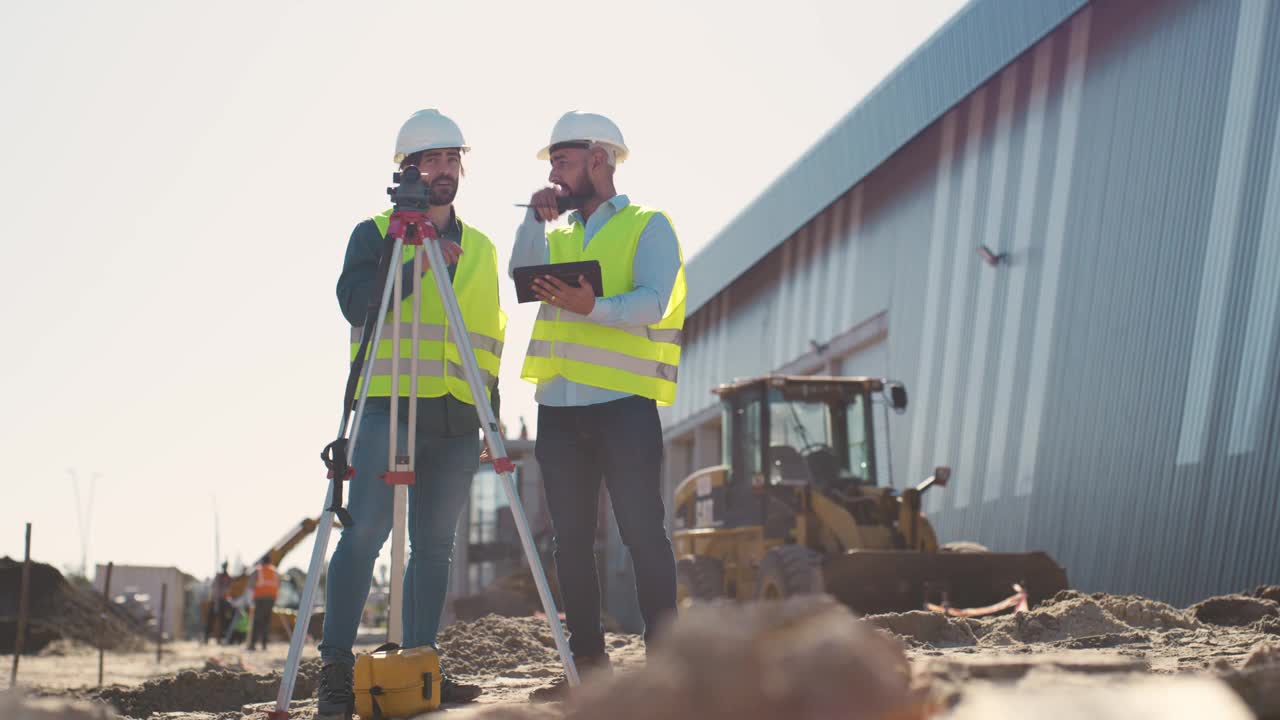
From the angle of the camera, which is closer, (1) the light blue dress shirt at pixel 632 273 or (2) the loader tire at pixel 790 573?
(1) the light blue dress shirt at pixel 632 273

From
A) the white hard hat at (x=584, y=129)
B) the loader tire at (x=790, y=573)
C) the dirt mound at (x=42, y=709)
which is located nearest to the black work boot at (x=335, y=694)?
the white hard hat at (x=584, y=129)

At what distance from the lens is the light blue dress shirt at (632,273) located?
14.1 ft

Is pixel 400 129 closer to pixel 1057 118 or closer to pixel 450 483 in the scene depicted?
pixel 450 483

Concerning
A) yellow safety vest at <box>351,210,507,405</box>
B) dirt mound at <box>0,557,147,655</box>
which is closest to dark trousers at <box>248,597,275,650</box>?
dirt mound at <box>0,557,147,655</box>

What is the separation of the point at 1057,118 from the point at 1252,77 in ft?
10.1

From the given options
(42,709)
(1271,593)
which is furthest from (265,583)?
(42,709)

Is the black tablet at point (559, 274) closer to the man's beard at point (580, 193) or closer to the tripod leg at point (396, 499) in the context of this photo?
the tripod leg at point (396, 499)

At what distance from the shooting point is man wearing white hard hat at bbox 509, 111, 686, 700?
427 cm

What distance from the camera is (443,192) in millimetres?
4680

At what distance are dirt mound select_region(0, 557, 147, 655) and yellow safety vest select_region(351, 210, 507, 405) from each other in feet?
56.3

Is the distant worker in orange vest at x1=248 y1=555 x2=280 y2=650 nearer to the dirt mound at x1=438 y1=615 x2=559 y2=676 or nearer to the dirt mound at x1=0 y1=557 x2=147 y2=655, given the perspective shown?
the dirt mound at x1=0 y1=557 x2=147 y2=655

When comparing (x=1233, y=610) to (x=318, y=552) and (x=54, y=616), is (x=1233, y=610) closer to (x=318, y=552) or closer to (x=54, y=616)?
(x=318, y=552)

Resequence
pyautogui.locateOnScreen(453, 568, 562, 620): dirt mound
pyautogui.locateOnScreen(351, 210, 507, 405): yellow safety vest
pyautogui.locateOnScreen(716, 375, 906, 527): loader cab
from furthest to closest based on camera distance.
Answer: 1. pyautogui.locateOnScreen(453, 568, 562, 620): dirt mound
2. pyautogui.locateOnScreen(716, 375, 906, 527): loader cab
3. pyautogui.locateOnScreen(351, 210, 507, 405): yellow safety vest

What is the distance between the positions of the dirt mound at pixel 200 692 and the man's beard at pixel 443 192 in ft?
11.4
